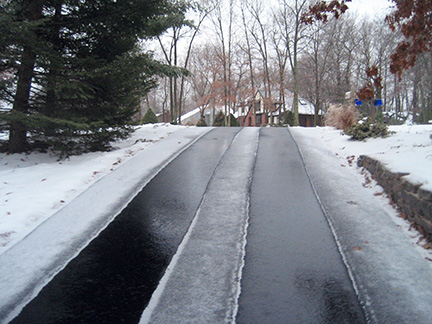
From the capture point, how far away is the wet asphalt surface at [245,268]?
2961 millimetres

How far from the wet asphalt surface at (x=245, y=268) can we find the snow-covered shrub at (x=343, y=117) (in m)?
6.00

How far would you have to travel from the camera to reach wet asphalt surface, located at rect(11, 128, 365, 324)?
2.96 meters

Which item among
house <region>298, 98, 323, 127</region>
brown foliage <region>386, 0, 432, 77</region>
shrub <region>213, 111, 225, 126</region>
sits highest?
house <region>298, 98, 323, 127</region>

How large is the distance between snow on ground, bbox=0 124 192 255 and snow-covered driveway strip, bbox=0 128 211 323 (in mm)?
217

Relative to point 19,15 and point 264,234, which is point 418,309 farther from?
point 19,15

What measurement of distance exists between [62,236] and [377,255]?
13.2 ft

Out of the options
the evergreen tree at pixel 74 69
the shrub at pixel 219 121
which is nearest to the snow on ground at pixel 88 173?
the evergreen tree at pixel 74 69

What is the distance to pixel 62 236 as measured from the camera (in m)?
4.43

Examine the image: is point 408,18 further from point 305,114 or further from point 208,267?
point 305,114

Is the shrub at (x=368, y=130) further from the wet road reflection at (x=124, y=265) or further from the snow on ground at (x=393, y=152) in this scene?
the wet road reflection at (x=124, y=265)

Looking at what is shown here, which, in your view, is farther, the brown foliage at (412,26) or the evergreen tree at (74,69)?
the evergreen tree at (74,69)

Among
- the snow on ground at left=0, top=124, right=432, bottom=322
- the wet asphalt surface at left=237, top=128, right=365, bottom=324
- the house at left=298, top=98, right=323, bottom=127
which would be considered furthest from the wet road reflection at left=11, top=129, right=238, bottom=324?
the house at left=298, top=98, right=323, bottom=127

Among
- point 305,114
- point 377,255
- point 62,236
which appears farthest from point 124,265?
point 305,114

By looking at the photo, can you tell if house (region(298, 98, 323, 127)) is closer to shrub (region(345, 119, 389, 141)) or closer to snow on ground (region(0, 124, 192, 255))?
shrub (region(345, 119, 389, 141))
